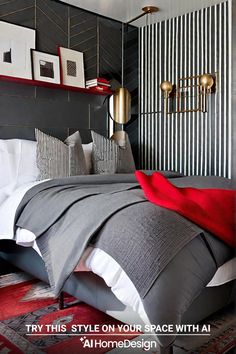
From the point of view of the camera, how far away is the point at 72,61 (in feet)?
11.7

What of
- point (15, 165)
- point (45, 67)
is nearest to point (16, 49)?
point (45, 67)

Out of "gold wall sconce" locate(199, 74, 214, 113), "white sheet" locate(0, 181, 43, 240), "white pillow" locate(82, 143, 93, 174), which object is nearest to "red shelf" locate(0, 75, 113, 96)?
"white pillow" locate(82, 143, 93, 174)

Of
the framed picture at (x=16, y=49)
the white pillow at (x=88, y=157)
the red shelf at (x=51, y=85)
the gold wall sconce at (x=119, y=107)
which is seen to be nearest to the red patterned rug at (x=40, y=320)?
the white pillow at (x=88, y=157)

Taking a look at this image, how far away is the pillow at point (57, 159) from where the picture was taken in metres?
2.73

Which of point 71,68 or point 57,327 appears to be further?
point 71,68

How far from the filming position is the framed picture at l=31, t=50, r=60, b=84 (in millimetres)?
3262

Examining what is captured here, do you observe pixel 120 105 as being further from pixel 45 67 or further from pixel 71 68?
pixel 45 67

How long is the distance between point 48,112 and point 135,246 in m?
2.26

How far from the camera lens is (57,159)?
2.77 metres

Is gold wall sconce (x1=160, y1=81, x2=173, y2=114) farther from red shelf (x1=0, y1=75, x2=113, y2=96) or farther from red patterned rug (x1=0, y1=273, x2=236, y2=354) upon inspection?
red patterned rug (x1=0, y1=273, x2=236, y2=354)

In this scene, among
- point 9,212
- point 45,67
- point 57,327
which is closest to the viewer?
point 57,327

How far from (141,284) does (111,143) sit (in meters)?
1.96

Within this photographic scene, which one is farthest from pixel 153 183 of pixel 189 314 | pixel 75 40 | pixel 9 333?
pixel 75 40

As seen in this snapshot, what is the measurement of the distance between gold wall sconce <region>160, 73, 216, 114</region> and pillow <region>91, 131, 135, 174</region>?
97cm
